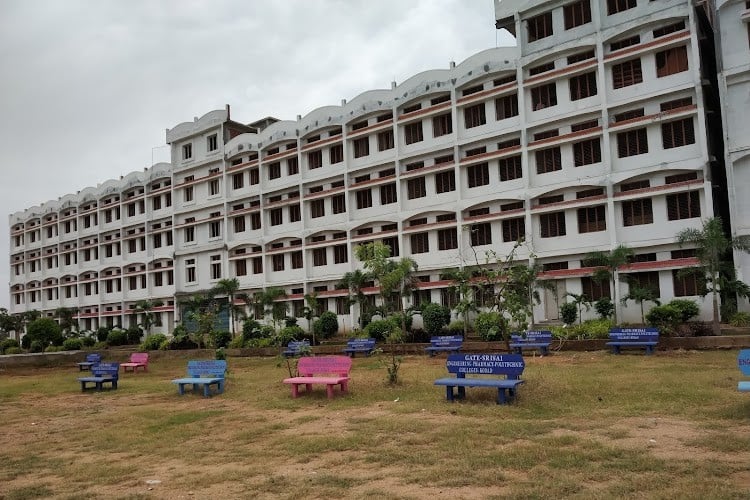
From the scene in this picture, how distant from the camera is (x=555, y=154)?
3067 cm

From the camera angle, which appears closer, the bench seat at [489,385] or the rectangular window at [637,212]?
the bench seat at [489,385]

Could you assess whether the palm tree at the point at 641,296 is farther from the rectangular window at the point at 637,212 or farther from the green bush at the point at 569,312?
the rectangular window at the point at 637,212

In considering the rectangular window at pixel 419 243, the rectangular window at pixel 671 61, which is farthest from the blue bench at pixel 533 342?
the rectangular window at pixel 671 61

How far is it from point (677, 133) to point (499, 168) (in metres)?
8.63

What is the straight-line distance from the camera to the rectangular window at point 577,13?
2977 centimetres

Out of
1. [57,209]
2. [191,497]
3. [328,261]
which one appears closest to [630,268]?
[328,261]

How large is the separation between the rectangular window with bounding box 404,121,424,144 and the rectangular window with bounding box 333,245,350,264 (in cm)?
780

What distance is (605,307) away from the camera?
2650 cm

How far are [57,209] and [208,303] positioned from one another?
2979 centimetres

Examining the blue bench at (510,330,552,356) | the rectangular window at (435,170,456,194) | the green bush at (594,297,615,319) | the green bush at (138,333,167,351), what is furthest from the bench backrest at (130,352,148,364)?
the green bush at (594,297,615,319)

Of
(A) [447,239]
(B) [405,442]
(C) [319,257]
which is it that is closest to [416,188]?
(A) [447,239]

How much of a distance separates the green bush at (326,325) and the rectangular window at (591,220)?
14273 millimetres

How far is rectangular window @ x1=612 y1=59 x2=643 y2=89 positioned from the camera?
92.8ft

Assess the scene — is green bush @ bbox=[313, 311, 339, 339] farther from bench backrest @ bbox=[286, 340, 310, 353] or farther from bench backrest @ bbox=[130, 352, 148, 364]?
bench backrest @ bbox=[130, 352, 148, 364]
